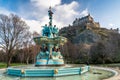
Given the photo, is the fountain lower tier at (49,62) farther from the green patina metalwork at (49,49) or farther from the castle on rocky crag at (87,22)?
the castle on rocky crag at (87,22)

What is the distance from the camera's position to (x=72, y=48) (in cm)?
6512

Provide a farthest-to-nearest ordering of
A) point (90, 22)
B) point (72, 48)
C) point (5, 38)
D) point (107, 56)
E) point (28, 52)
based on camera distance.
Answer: point (90, 22), point (72, 48), point (107, 56), point (28, 52), point (5, 38)

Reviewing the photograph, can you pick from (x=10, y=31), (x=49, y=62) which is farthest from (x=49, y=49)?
(x=10, y=31)

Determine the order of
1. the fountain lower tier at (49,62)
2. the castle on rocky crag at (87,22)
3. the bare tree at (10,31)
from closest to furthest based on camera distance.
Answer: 1. the fountain lower tier at (49,62)
2. the bare tree at (10,31)
3. the castle on rocky crag at (87,22)

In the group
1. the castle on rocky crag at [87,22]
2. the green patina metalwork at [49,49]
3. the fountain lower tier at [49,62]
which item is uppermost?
the castle on rocky crag at [87,22]

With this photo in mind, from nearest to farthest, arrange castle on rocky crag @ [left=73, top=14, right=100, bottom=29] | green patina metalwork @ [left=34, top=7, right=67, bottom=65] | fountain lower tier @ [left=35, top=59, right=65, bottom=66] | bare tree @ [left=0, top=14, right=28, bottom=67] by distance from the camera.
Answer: fountain lower tier @ [left=35, top=59, right=65, bottom=66]
green patina metalwork @ [left=34, top=7, right=67, bottom=65]
bare tree @ [left=0, top=14, right=28, bottom=67]
castle on rocky crag @ [left=73, top=14, right=100, bottom=29]

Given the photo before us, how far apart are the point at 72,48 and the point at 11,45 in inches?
1374

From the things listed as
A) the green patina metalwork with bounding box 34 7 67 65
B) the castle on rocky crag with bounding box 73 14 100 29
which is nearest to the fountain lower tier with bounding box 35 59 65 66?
the green patina metalwork with bounding box 34 7 67 65

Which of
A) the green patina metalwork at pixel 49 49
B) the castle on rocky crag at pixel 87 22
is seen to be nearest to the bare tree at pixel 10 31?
the green patina metalwork at pixel 49 49

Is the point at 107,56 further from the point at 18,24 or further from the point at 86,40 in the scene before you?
the point at 86,40

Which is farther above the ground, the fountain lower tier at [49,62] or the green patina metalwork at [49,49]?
the green patina metalwork at [49,49]

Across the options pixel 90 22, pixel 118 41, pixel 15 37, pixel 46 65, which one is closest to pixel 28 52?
pixel 15 37

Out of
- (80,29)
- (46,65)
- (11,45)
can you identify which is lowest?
(46,65)

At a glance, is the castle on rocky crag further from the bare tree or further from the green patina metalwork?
the green patina metalwork
